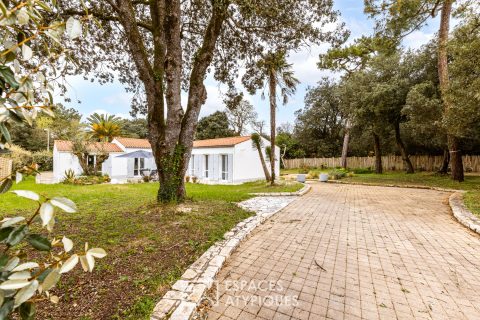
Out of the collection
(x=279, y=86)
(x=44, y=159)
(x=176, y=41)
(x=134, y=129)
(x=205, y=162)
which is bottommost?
(x=205, y=162)

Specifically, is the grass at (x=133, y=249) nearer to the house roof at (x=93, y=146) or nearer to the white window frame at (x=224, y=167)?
the white window frame at (x=224, y=167)

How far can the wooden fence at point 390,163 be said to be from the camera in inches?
854

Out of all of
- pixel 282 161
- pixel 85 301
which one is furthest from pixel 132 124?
pixel 85 301

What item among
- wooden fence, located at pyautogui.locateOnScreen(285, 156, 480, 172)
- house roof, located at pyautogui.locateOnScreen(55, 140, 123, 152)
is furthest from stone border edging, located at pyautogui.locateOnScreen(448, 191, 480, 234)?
house roof, located at pyautogui.locateOnScreen(55, 140, 123, 152)

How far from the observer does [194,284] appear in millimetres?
2863

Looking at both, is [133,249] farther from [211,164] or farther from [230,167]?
[211,164]

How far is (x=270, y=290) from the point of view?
2938mm

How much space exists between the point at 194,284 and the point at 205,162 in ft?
52.2

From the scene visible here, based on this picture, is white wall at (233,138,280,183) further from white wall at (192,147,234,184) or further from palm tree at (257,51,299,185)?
palm tree at (257,51,299,185)

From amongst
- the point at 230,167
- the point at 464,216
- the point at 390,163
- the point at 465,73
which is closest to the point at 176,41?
the point at 464,216

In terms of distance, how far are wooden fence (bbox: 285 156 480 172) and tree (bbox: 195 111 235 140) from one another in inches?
394

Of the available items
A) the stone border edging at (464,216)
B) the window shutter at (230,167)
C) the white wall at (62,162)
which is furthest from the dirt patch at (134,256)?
the white wall at (62,162)

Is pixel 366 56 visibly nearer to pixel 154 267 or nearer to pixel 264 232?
pixel 264 232

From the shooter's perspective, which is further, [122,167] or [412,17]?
[122,167]
